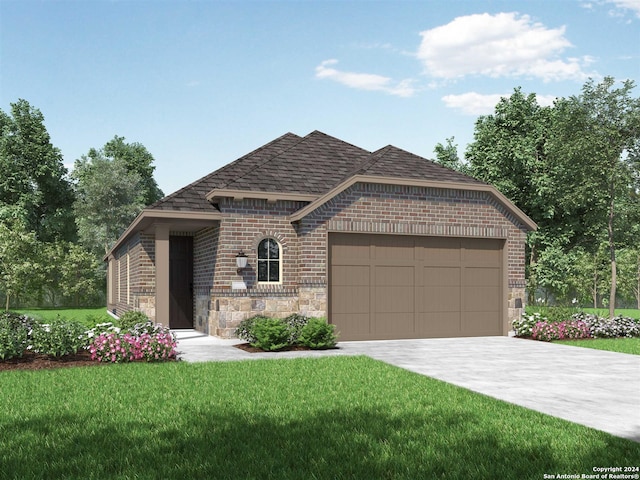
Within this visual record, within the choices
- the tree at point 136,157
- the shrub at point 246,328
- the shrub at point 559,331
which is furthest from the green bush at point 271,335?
the tree at point 136,157

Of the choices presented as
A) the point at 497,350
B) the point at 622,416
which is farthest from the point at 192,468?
the point at 497,350

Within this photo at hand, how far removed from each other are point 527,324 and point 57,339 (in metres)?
12.4

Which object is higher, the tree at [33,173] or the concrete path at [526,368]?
the tree at [33,173]

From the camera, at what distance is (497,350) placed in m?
14.8

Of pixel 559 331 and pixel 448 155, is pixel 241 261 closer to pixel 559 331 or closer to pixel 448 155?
pixel 559 331

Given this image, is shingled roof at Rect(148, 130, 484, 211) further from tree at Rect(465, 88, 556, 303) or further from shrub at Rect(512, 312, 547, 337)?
tree at Rect(465, 88, 556, 303)

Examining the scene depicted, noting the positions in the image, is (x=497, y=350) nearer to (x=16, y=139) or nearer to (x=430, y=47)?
(x=430, y=47)

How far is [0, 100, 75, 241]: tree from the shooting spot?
46594 mm

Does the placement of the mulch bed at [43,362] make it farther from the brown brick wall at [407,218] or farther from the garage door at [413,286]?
the garage door at [413,286]

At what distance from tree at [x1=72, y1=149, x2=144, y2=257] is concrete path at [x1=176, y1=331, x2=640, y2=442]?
1332 inches

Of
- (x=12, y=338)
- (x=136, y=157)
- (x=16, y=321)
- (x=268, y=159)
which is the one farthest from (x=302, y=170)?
(x=136, y=157)

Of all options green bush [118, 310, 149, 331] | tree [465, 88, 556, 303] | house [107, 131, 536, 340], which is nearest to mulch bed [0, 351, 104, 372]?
green bush [118, 310, 149, 331]

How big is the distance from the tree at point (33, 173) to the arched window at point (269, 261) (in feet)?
111

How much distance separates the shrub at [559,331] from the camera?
1716 centimetres
